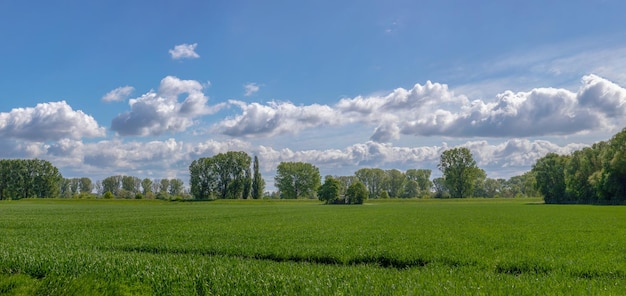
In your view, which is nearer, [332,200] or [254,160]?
[332,200]

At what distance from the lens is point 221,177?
550 ft

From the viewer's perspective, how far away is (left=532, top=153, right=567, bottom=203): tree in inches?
5123

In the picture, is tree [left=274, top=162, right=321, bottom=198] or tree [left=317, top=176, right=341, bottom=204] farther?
tree [left=274, top=162, right=321, bottom=198]

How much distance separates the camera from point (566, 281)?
36.2ft

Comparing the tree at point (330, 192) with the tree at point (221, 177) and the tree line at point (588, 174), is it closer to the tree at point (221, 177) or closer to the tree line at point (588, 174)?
the tree at point (221, 177)

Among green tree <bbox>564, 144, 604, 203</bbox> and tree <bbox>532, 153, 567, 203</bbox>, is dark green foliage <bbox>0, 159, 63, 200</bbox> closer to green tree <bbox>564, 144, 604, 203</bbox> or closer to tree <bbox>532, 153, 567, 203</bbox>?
tree <bbox>532, 153, 567, 203</bbox>

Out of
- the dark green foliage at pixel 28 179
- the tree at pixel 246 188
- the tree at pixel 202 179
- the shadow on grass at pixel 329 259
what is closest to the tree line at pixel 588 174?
the shadow on grass at pixel 329 259

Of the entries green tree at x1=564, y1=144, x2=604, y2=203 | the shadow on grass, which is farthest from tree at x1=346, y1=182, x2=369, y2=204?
the shadow on grass

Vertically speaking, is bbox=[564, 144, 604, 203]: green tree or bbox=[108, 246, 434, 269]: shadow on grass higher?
bbox=[564, 144, 604, 203]: green tree

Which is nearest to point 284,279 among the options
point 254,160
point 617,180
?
point 617,180

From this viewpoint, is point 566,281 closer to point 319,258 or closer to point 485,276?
point 485,276

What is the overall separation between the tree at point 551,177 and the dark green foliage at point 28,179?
18568cm

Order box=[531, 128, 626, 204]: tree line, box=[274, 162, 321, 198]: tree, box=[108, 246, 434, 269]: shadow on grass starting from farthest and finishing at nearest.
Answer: box=[274, 162, 321, 198]: tree < box=[531, 128, 626, 204]: tree line < box=[108, 246, 434, 269]: shadow on grass

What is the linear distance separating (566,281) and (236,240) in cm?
1628
